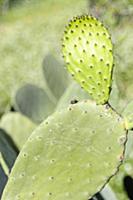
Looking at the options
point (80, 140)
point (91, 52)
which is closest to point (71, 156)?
point (80, 140)

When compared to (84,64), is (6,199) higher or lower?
lower

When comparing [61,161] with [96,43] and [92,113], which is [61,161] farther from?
[96,43]

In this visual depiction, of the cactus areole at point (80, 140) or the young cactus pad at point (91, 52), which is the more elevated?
the young cactus pad at point (91, 52)

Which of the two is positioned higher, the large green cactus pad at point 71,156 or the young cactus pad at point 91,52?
the young cactus pad at point 91,52

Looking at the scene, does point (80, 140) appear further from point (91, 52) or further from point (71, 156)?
point (91, 52)

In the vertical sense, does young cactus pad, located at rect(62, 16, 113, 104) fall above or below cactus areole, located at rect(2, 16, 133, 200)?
above

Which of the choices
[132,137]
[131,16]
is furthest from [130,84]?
[132,137]

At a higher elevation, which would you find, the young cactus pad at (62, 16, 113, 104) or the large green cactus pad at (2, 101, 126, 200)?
the young cactus pad at (62, 16, 113, 104)
